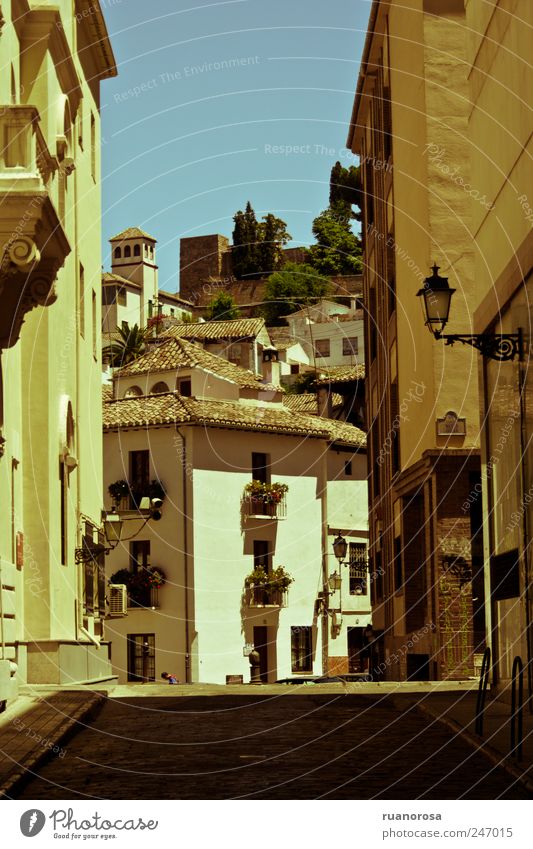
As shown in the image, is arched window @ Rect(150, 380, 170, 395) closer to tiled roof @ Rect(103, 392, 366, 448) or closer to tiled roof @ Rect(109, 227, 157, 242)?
tiled roof @ Rect(103, 392, 366, 448)

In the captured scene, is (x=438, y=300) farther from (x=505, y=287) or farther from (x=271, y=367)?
(x=271, y=367)

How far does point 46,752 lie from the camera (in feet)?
40.0

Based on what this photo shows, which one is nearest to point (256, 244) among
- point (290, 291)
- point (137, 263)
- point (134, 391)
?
point (290, 291)

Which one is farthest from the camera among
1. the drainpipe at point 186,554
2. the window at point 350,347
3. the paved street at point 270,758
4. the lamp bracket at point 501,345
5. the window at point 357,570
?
the window at point 350,347

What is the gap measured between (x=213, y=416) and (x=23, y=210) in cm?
4123

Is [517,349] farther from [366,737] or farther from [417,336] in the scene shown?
[417,336]

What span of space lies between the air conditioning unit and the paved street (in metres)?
16.6

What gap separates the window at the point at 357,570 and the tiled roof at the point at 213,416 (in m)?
4.30

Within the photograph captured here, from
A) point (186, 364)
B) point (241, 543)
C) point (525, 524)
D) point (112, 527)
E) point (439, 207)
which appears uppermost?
point (439, 207)

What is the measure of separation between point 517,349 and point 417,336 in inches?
552

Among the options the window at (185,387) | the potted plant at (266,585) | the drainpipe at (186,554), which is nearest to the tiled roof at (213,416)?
the drainpipe at (186,554)

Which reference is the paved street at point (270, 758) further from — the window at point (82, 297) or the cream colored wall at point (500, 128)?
the window at point (82, 297)

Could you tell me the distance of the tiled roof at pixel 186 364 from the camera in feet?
208

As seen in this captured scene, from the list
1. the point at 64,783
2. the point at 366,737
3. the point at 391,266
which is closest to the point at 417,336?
the point at 391,266
